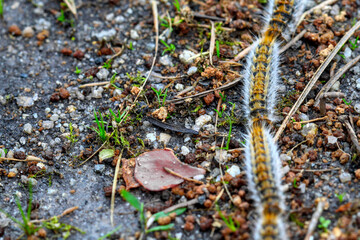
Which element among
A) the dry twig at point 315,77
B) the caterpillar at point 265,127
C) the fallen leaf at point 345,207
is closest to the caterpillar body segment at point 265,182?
the caterpillar at point 265,127

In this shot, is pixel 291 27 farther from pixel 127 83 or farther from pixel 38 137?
pixel 38 137

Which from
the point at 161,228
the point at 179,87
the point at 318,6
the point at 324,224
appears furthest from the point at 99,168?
the point at 318,6

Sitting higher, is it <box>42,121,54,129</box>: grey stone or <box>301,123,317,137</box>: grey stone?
<box>42,121,54,129</box>: grey stone

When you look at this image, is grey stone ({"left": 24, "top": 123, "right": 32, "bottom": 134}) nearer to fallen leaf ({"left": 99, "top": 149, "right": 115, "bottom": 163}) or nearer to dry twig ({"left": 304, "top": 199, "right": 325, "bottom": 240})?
fallen leaf ({"left": 99, "top": 149, "right": 115, "bottom": 163})

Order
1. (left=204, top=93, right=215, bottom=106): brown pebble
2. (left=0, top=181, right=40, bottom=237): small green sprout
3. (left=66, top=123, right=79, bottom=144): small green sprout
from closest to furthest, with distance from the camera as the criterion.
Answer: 1. (left=0, top=181, right=40, bottom=237): small green sprout
2. (left=66, top=123, right=79, bottom=144): small green sprout
3. (left=204, top=93, right=215, bottom=106): brown pebble

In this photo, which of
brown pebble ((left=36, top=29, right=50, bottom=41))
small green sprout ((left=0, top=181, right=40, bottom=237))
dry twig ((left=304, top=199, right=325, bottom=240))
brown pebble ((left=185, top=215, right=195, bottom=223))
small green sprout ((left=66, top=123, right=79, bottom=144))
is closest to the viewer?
dry twig ((left=304, top=199, right=325, bottom=240))

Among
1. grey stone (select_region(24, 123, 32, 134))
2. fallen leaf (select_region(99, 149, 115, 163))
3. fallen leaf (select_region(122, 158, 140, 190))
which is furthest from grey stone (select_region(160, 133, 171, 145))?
grey stone (select_region(24, 123, 32, 134))

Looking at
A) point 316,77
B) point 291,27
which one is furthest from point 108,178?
point 291,27
